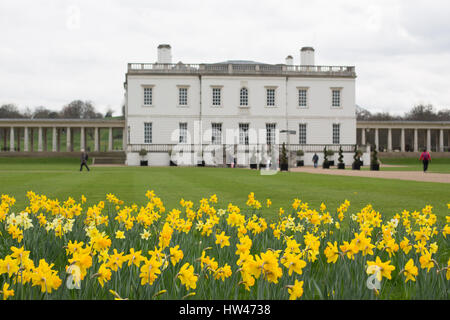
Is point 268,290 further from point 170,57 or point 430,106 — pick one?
point 430,106

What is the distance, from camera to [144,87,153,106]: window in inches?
2117

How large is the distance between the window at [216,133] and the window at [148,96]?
781cm

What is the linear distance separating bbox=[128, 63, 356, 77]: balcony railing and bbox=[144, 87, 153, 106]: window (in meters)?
2.15

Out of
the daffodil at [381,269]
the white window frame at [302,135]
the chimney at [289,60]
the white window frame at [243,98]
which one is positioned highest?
the chimney at [289,60]

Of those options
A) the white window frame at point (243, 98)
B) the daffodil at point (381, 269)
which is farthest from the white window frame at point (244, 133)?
the daffodil at point (381, 269)

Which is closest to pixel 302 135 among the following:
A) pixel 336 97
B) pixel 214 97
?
pixel 336 97

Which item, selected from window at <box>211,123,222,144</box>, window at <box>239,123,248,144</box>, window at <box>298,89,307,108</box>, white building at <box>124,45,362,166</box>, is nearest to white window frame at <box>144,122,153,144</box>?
white building at <box>124,45,362,166</box>

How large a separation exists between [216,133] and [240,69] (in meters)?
8.22

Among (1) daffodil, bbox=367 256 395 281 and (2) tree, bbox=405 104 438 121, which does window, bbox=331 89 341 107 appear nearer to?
(1) daffodil, bbox=367 256 395 281

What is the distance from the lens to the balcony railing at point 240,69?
5374cm

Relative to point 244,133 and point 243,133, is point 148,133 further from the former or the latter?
point 244,133

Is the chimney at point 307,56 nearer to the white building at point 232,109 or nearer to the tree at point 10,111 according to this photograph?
the white building at point 232,109
